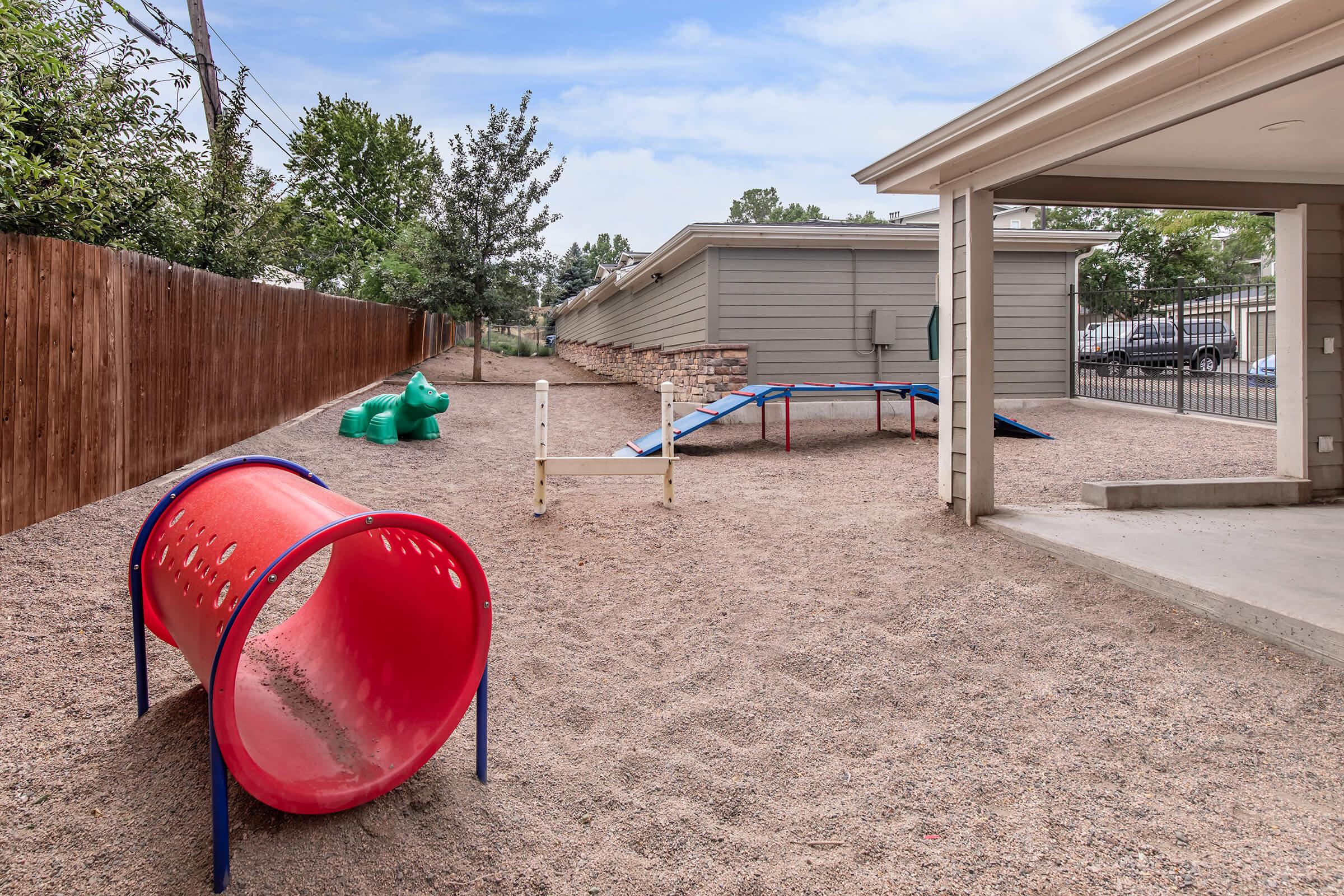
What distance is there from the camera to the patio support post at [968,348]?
555cm

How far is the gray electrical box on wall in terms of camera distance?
12.3 m

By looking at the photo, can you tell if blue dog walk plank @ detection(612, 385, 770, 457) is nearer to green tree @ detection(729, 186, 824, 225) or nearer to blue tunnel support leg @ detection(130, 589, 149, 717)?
blue tunnel support leg @ detection(130, 589, 149, 717)

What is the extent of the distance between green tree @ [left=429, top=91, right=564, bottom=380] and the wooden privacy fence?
8349mm

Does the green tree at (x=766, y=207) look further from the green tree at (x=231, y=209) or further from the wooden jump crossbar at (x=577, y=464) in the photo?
the wooden jump crossbar at (x=577, y=464)

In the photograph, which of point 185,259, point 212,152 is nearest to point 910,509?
point 185,259

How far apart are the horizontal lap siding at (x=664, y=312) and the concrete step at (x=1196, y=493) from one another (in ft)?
23.0

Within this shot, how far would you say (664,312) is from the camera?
14.9 meters

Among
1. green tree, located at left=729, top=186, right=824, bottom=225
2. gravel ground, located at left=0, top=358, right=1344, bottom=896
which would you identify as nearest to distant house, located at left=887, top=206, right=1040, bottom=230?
gravel ground, located at left=0, top=358, right=1344, bottom=896

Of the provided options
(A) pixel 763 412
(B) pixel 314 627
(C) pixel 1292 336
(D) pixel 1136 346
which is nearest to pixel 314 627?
(B) pixel 314 627

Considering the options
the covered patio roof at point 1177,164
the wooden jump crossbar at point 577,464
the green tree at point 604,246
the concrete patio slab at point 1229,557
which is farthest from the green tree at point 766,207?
the concrete patio slab at point 1229,557

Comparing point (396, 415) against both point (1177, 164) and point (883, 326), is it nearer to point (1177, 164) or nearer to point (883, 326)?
point (883, 326)

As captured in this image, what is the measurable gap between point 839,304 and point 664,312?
12.6 ft

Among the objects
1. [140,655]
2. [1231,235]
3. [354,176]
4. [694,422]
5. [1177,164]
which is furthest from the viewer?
[1231,235]

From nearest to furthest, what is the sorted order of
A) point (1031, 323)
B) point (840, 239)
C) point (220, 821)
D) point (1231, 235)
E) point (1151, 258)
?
point (220, 821)
point (840, 239)
point (1031, 323)
point (1151, 258)
point (1231, 235)
